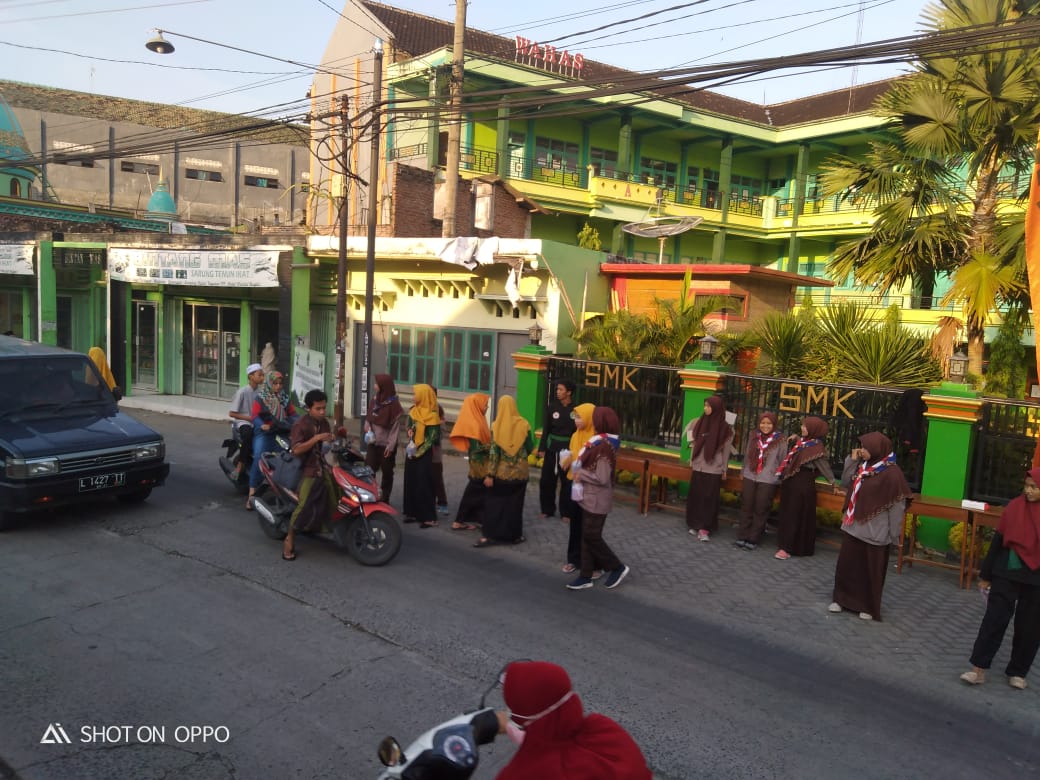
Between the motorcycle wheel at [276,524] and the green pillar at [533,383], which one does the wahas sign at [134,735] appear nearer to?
the motorcycle wheel at [276,524]

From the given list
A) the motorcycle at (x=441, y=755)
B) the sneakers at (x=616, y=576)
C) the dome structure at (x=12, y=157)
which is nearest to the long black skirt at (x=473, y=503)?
the sneakers at (x=616, y=576)

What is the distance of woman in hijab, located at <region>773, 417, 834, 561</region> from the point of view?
8.26 meters

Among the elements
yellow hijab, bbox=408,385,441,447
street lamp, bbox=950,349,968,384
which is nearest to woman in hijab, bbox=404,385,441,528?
yellow hijab, bbox=408,385,441,447

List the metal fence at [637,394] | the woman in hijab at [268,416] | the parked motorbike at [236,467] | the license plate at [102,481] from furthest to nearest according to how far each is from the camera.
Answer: the metal fence at [637,394] < the parked motorbike at [236,467] < the woman in hijab at [268,416] < the license plate at [102,481]

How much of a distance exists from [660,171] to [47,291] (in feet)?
68.3

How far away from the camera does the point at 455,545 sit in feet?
27.5

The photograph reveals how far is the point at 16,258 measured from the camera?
20594 mm

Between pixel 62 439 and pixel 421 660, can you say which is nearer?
pixel 421 660

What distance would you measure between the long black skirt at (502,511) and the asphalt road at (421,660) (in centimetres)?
Answer: 30

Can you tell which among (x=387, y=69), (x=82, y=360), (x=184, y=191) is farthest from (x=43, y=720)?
(x=184, y=191)

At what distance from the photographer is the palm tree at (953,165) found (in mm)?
9102

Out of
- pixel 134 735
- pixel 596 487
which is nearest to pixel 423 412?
pixel 596 487

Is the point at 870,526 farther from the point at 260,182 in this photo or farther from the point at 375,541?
the point at 260,182

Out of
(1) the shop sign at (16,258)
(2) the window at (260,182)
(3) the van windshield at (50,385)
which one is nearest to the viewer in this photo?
(3) the van windshield at (50,385)
